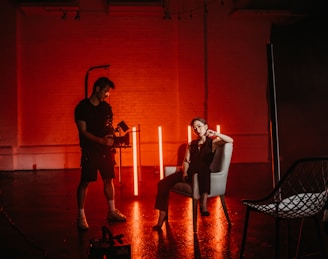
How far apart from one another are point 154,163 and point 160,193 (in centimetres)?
557

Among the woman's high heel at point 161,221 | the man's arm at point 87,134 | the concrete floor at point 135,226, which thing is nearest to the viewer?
the concrete floor at point 135,226

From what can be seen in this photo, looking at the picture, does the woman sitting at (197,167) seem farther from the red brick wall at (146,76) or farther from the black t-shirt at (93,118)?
the red brick wall at (146,76)

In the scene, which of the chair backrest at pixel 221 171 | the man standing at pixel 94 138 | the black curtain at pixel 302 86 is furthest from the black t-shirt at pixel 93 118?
the black curtain at pixel 302 86

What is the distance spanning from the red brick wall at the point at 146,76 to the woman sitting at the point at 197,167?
5.35m

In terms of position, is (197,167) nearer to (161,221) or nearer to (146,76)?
(161,221)

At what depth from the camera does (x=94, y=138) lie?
4.67 meters

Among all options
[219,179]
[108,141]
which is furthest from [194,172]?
[108,141]

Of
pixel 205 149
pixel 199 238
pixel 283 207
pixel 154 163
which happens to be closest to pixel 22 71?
pixel 154 163

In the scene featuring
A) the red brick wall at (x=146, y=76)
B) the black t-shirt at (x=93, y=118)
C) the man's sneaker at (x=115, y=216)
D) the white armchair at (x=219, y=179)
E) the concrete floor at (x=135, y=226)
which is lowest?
the concrete floor at (x=135, y=226)

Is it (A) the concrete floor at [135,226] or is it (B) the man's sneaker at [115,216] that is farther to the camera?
(B) the man's sneaker at [115,216]

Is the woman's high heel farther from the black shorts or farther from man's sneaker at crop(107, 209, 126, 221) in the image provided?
the black shorts

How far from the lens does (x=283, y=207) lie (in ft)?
9.90

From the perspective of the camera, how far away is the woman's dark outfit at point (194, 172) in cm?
463

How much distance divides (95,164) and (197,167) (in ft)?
3.83
